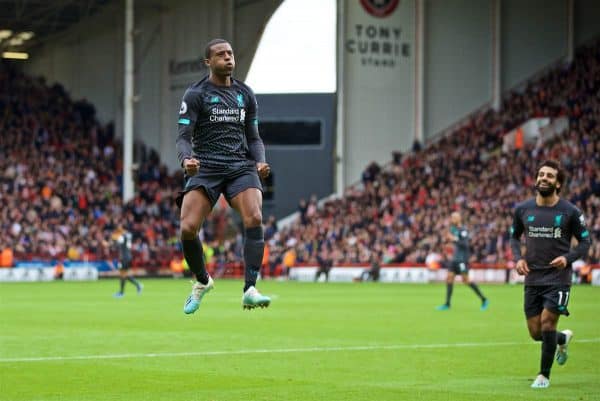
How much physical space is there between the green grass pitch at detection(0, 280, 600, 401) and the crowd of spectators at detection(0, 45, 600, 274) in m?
18.1

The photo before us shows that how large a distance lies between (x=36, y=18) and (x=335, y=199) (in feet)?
63.3

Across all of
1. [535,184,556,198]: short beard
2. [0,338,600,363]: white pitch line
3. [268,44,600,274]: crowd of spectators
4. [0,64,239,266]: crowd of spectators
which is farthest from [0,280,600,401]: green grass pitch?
[0,64,239,266]: crowd of spectators

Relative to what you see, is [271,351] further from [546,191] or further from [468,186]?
[468,186]

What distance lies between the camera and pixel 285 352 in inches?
717

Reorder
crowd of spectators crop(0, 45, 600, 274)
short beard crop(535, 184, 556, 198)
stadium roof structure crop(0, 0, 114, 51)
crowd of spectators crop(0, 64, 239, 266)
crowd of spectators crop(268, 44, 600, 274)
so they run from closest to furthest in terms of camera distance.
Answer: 1. short beard crop(535, 184, 556, 198)
2. crowd of spectators crop(268, 44, 600, 274)
3. crowd of spectators crop(0, 45, 600, 274)
4. crowd of spectators crop(0, 64, 239, 266)
5. stadium roof structure crop(0, 0, 114, 51)

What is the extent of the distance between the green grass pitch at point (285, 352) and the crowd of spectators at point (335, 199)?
1806 cm

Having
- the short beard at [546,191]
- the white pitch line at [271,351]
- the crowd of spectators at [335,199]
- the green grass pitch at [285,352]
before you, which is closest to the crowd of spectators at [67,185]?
the crowd of spectators at [335,199]

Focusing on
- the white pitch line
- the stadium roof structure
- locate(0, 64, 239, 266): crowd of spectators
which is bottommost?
the white pitch line

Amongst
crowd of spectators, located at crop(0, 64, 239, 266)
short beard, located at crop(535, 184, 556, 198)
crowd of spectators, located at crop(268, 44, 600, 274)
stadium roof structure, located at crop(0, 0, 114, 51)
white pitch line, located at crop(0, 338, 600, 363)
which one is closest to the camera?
short beard, located at crop(535, 184, 556, 198)

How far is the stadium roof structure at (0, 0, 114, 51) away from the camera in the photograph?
207ft

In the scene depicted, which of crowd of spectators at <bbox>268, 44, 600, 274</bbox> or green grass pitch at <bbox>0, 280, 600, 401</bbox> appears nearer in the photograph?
green grass pitch at <bbox>0, 280, 600, 401</bbox>

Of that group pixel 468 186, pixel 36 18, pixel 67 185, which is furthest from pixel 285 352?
pixel 36 18

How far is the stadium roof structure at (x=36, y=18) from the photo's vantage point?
6319cm

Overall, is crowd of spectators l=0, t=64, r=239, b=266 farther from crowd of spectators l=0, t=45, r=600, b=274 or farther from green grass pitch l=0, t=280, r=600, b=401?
green grass pitch l=0, t=280, r=600, b=401
